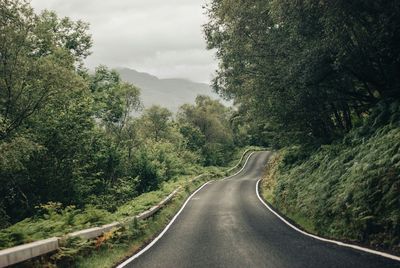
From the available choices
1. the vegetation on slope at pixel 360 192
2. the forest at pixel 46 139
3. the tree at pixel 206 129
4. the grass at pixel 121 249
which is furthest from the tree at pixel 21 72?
the tree at pixel 206 129

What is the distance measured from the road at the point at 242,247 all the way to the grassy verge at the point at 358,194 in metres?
0.98

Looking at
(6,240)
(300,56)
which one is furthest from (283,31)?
(6,240)

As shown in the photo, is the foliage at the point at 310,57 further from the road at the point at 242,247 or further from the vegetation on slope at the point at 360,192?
the road at the point at 242,247

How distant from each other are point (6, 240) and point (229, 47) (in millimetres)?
16464

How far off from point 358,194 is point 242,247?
3.80 metres

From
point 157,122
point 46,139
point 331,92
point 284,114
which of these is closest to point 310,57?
point 331,92

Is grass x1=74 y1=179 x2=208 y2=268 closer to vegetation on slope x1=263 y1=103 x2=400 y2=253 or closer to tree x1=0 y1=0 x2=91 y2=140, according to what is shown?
vegetation on slope x1=263 y1=103 x2=400 y2=253

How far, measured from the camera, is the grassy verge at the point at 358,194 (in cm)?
991

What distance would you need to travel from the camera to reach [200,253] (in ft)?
32.9

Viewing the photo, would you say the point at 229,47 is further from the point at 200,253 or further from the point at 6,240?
the point at 6,240

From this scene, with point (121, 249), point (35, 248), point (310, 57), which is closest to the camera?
point (35, 248)

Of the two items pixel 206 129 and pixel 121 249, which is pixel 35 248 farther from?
pixel 206 129

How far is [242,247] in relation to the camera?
10.5m

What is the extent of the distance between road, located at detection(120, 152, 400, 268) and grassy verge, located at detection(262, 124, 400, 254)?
98 cm
